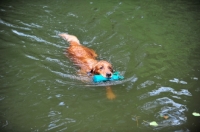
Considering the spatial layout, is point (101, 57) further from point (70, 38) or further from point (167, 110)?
point (167, 110)

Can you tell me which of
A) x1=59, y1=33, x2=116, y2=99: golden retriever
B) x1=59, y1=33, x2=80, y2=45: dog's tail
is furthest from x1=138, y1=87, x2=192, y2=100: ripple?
x1=59, y1=33, x2=80, y2=45: dog's tail

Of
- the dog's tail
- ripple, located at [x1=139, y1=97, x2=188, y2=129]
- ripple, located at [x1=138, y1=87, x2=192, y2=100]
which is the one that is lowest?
ripple, located at [x1=139, y1=97, x2=188, y2=129]

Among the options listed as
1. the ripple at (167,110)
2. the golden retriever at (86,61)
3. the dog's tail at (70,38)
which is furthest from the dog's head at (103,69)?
the dog's tail at (70,38)

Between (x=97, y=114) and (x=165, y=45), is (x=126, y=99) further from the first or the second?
(x=165, y=45)

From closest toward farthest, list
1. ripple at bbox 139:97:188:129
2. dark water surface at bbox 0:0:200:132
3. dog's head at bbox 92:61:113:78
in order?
ripple at bbox 139:97:188:129, dark water surface at bbox 0:0:200:132, dog's head at bbox 92:61:113:78

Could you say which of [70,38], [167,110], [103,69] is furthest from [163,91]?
[70,38]

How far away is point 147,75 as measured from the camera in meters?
6.29

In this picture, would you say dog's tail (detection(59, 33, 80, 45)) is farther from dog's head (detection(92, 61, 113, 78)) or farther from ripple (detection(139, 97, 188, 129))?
ripple (detection(139, 97, 188, 129))

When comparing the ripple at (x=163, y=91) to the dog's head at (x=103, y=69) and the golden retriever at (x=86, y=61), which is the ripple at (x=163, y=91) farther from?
the dog's head at (x=103, y=69)

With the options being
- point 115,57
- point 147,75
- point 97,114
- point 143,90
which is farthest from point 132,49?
point 97,114

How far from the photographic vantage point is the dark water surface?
4.87 meters

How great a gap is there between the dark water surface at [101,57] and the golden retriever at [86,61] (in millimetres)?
203

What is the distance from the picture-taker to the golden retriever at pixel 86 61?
5.98m

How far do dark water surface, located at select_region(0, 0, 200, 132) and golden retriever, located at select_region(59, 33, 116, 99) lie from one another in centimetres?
20
